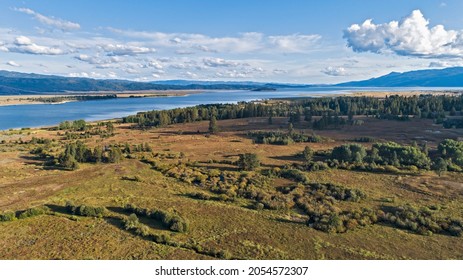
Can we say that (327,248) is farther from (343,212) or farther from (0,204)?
(0,204)

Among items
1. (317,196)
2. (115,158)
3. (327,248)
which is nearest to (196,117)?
(115,158)

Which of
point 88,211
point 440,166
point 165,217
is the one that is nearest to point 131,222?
point 165,217

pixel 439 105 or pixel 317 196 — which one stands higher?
pixel 439 105

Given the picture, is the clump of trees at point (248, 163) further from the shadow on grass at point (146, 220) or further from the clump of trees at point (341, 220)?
the shadow on grass at point (146, 220)

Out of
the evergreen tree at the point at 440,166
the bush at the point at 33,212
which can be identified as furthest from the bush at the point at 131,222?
the evergreen tree at the point at 440,166

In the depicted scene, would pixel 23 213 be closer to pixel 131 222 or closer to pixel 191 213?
pixel 131 222

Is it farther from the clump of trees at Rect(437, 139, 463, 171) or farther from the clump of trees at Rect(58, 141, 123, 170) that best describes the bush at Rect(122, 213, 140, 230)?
the clump of trees at Rect(437, 139, 463, 171)

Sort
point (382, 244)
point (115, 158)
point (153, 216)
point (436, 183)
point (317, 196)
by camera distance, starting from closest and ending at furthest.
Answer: point (382, 244) → point (153, 216) → point (317, 196) → point (436, 183) → point (115, 158)

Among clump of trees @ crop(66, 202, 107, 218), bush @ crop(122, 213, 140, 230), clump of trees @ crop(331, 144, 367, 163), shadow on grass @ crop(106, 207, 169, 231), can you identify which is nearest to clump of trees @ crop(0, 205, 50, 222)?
clump of trees @ crop(66, 202, 107, 218)

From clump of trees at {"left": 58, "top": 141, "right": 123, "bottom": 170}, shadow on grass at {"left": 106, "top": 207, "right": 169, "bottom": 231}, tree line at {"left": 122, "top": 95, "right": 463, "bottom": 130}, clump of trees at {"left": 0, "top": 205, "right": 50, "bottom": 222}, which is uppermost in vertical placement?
tree line at {"left": 122, "top": 95, "right": 463, "bottom": 130}
